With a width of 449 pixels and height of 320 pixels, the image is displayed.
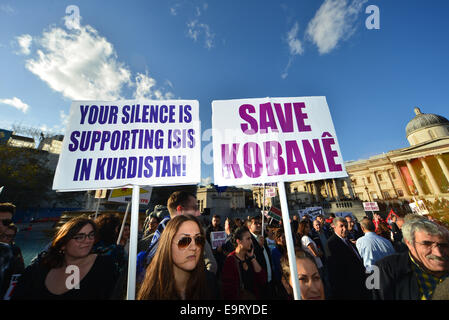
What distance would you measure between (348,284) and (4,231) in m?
5.58

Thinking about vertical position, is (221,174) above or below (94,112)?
below

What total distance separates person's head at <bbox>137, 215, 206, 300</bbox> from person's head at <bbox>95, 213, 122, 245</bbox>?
150cm

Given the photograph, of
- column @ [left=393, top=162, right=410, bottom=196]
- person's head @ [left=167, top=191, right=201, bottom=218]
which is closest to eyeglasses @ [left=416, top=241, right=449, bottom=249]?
person's head @ [left=167, top=191, right=201, bottom=218]

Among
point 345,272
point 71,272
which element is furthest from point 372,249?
point 71,272

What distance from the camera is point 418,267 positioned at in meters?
2.04

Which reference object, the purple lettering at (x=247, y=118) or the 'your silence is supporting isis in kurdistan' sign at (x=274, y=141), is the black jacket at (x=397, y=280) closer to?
the 'your silence is supporting isis in kurdistan' sign at (x=274, y=141)

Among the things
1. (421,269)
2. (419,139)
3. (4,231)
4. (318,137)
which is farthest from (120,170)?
(419,139)

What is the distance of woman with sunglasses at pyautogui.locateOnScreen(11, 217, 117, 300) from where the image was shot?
5.89 ft

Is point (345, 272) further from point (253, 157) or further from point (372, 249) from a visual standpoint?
point (253, 157)

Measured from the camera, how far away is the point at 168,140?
8.23 feet

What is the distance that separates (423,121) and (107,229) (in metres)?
66.2

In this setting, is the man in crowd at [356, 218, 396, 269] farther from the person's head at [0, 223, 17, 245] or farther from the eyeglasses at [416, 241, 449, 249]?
the person's head at [0, 223, 17, 245]

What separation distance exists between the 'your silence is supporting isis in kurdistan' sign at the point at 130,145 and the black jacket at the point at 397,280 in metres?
2.65
